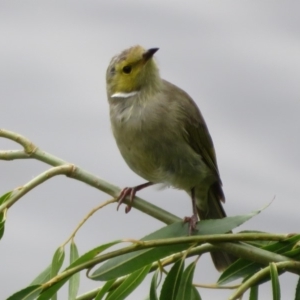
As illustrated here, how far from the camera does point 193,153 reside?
7.82ft

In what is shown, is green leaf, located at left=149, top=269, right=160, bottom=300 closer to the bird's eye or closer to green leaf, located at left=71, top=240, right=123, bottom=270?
green leaf, located at left=71, top=240, right=123, bottom=270

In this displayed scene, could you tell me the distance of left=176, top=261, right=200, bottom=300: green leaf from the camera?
1538mm

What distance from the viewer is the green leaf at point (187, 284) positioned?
1538 mm

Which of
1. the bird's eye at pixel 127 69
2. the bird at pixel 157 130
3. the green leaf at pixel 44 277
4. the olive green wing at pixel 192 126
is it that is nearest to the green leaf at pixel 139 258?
the green leaf at pixel 44 277

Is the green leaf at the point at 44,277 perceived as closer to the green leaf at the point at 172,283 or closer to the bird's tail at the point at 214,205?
the green leaf at the point at 172,283

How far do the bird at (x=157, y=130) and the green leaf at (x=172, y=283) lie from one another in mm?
726

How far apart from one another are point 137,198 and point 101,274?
0.34 meters

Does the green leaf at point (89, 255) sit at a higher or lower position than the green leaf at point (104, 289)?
higher

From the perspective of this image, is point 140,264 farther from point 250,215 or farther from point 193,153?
point 193,153

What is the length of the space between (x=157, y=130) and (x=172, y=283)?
0.87 metres

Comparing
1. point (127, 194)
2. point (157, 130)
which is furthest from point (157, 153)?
point (127, 194)

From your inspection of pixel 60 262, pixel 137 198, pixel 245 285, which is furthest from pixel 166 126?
pixel 245 285

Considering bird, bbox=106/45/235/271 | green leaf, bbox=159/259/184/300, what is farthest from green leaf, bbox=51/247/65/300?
bird, bbox=106/45/235/271

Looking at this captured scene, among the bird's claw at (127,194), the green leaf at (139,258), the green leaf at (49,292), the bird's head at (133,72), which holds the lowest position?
the green leaf at (49,292)
